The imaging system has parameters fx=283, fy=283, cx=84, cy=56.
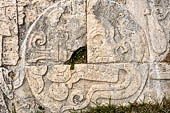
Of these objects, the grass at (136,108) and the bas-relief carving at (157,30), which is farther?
the bas-relief carving at (157,30)

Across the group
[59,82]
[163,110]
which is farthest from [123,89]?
[59,82]

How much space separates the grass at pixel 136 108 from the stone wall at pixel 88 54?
0.33 feet

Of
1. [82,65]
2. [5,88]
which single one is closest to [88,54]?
[82,65]

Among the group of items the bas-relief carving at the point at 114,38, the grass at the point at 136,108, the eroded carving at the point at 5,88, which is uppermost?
the bas-relief carving at the point at 114,38

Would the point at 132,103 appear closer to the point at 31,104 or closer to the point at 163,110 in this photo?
the point at 163,110

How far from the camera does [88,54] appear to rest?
184 inches

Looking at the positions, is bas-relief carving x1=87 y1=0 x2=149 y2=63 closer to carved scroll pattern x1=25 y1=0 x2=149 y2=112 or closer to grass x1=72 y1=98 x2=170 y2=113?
carved scroll pattern x1=25 y1=0 x2=149 y2=112

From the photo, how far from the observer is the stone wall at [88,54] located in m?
4.62

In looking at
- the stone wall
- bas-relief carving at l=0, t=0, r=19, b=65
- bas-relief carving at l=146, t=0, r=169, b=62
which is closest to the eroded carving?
the stone wall

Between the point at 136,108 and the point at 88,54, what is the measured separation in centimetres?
118

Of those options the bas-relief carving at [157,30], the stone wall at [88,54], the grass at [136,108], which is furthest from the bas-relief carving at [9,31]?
the bas-relief carving at [157,30]

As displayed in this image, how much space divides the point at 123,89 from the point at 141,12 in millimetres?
1308

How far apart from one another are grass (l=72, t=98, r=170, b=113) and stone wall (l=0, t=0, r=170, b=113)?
101mm

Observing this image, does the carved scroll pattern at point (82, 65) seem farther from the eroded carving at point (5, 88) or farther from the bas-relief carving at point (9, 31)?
the eroded carving at point (5, 88)
